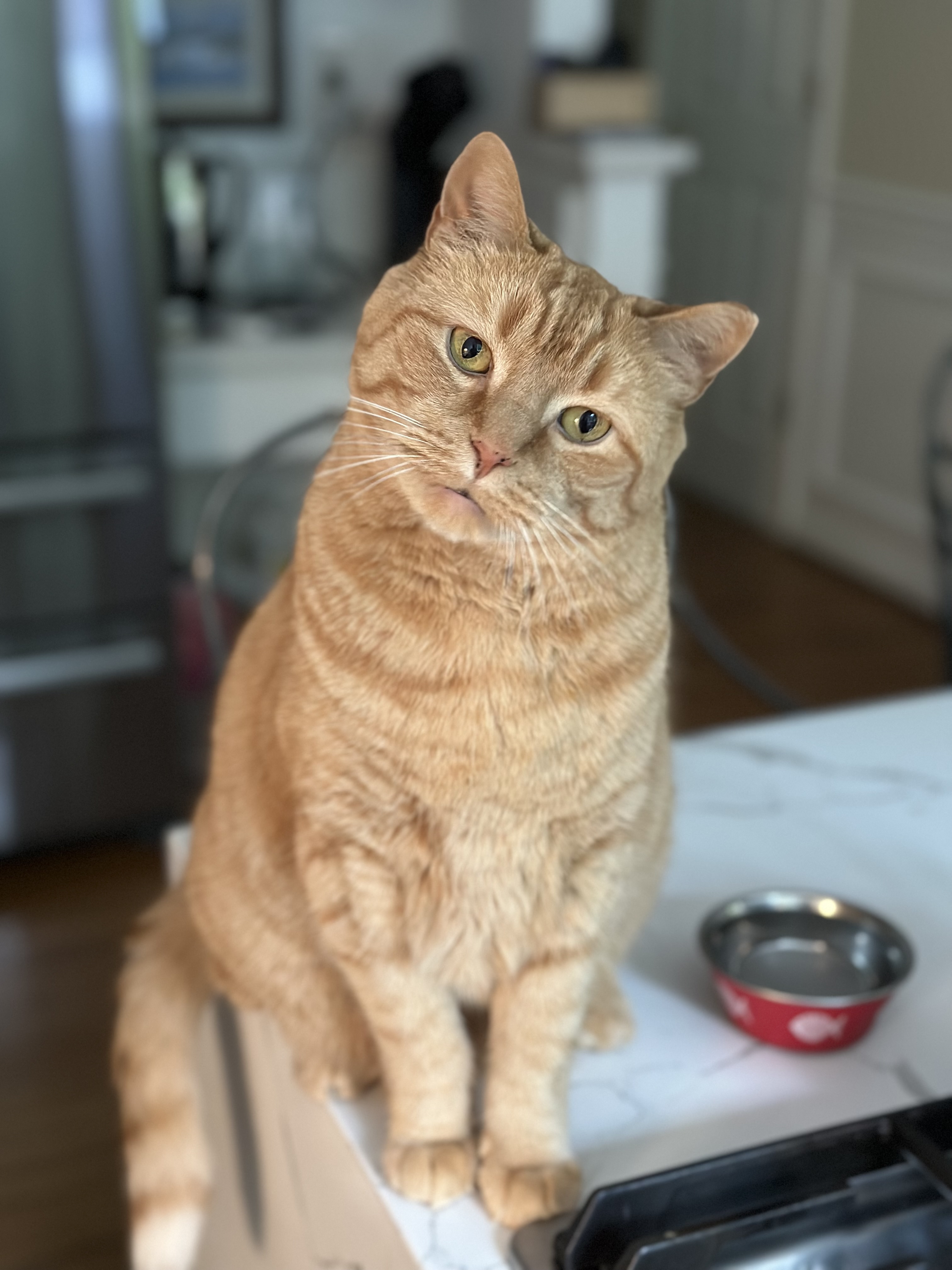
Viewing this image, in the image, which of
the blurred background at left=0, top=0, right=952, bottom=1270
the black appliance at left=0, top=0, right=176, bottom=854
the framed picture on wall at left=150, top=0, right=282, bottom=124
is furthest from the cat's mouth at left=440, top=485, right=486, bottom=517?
the framed picture on wall at left=150, top=0, right=282, bottom=124

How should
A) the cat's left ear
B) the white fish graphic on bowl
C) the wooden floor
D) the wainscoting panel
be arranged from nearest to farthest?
1. the cat's left ear
2. the white fish graphic on bowl
3. the wooden floor
4. the wainscoting panel

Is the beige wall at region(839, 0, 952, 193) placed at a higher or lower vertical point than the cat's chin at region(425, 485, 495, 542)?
higher

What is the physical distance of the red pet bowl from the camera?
0.88 meters

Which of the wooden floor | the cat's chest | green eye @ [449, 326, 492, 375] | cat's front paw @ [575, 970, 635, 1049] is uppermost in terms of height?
green eye @ [449, 326, 492, 375]

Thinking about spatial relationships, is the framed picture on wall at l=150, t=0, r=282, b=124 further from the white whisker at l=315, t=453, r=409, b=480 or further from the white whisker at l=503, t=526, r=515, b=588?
the white whisker at l=503, t=526, r=515, b=588

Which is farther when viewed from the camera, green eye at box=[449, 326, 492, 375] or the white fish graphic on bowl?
the white fish graphic on bowl

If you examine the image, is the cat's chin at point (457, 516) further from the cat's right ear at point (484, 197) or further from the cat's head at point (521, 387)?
the cat's right ear at point (484, 197)

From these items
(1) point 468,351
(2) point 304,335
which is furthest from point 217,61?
(1) point 468,351

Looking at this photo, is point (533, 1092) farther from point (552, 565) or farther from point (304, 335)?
point (304, 335)

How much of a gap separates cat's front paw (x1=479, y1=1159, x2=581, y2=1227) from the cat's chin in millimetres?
391

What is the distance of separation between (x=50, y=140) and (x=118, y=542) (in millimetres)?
693

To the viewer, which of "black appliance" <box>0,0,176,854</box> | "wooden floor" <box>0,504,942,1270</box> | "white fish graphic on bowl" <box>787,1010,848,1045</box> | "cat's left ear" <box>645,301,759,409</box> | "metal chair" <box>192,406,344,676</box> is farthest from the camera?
"metal chair" <box>192,406,344,676</box>

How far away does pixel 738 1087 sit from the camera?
0.88m

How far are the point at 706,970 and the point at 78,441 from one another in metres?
1.64
